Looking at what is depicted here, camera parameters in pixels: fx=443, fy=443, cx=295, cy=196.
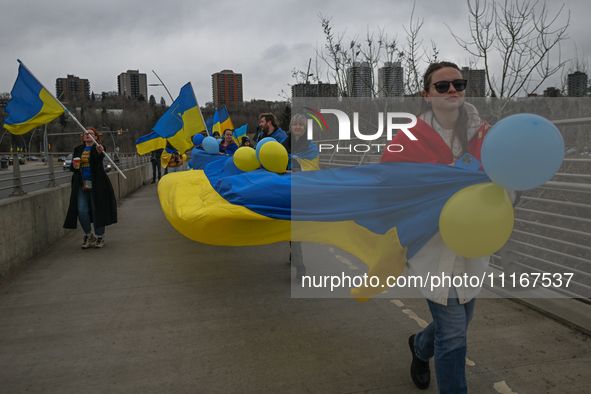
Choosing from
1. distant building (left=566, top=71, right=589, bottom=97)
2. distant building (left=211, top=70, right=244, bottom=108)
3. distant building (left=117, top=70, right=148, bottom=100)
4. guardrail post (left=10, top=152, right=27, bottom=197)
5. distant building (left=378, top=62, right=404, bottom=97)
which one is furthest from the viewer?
distant building (left=117, top=70, right=148, bottom=100)

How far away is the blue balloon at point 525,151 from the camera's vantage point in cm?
204

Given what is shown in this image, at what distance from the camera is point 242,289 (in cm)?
520

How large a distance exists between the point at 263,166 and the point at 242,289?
152 centimetres

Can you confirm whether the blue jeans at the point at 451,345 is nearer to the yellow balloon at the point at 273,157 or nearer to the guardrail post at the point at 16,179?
the yellow balloon at the point at 273,157

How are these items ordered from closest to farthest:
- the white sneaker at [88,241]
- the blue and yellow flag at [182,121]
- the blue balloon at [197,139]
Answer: the white sneaker at [88,241] < the blue and yellow flag at [182,121] < the blue balloon at [197,139]

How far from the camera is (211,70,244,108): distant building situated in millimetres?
89562

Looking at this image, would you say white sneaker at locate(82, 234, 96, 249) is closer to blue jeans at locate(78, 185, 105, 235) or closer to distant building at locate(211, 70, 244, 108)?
blue jeans at locate(78, 185, 105, 235)

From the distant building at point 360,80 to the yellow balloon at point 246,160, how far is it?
668 inches

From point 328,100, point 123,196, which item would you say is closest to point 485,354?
point 123,196

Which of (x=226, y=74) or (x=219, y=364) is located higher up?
(x=226, y=74)

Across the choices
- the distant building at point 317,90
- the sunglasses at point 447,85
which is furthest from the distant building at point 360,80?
the sunglasses at point 447,85

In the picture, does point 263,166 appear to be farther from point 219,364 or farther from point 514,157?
point 514,157

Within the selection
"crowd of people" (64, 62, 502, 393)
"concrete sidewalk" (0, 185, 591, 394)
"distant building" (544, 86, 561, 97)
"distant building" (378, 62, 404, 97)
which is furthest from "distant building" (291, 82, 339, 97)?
"crowd of people" (64, 62, 502, 393)

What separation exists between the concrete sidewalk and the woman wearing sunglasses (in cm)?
66
